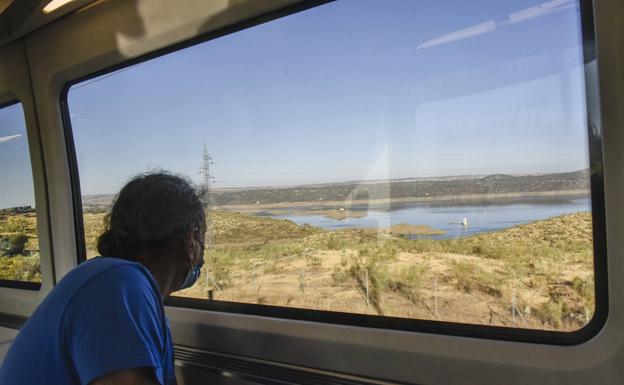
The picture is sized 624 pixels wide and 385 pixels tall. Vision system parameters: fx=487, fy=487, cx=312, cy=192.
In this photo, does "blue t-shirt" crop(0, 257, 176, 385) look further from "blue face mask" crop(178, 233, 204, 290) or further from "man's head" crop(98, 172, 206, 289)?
"blue face mask" crop(178, 233, 204, 290)

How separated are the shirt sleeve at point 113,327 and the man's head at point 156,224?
242mm

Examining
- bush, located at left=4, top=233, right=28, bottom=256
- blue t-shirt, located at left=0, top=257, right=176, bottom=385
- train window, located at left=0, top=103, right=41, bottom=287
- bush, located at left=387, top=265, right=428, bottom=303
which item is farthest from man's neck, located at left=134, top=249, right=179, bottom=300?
bush, located at left=4, top=233, right=28, bottom=256

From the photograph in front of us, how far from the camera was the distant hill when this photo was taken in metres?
1.59

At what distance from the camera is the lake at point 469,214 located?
5.24ft

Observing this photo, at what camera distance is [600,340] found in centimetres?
147

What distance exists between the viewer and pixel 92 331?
43.7 inches

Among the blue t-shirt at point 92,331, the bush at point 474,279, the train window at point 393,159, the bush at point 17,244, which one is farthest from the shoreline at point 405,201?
the bush at point 17,244

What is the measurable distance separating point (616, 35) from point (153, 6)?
6.27 ft

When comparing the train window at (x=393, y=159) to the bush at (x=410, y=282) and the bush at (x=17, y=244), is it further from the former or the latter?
the bush at (x=17, y=244)

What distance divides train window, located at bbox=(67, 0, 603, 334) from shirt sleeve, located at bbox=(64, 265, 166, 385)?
675 millimetres

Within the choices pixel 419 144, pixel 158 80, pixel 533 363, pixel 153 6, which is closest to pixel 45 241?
pixel 158 80

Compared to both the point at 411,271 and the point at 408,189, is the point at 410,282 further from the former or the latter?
the point at 408,189

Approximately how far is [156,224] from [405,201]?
0.91 m

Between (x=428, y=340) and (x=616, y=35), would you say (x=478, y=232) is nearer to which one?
(x=428, y=340)
